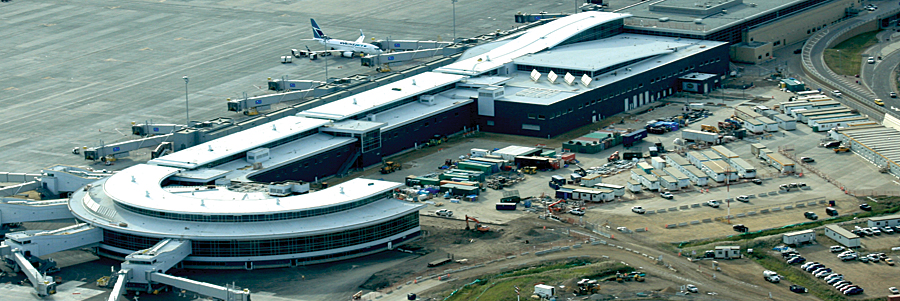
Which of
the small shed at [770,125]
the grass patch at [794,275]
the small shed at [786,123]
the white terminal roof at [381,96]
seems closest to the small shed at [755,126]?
the small shed at [770,125]

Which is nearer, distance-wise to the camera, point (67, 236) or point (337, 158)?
point (67, 236)

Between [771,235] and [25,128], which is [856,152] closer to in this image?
[771,235]

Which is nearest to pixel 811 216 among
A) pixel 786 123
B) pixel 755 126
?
Answer: pixel 755 126

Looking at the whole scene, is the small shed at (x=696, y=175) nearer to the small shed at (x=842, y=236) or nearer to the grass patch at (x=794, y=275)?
the small shed at (x=842, y=236)

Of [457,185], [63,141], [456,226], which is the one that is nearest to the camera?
[456,226]

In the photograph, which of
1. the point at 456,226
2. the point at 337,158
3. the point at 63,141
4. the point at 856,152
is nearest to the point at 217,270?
the point at 456,226
